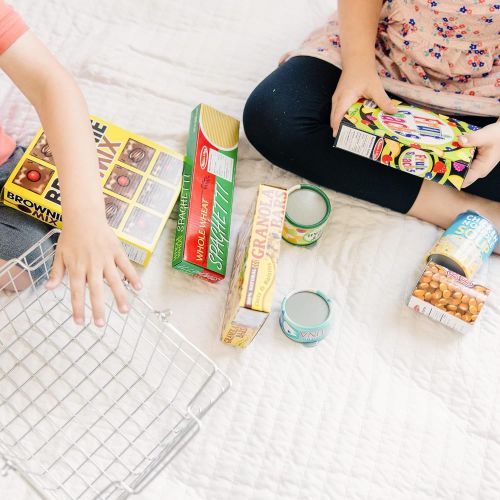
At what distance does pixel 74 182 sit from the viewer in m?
0.80

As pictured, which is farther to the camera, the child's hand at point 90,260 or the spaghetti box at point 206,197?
the spaghetti box at point 206,197

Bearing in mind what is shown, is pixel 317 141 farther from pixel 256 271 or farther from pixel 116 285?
pixel 116 285

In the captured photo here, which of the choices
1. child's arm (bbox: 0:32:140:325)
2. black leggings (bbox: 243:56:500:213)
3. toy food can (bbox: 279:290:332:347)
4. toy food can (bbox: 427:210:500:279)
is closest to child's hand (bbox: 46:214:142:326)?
child's arm (bbox: 0:32:140:325)

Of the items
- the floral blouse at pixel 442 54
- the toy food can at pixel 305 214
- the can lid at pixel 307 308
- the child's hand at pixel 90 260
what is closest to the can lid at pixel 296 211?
the toy food can at pixel 305 214

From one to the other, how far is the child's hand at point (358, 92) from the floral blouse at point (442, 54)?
0.06 meters

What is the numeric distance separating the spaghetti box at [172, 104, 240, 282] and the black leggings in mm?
64

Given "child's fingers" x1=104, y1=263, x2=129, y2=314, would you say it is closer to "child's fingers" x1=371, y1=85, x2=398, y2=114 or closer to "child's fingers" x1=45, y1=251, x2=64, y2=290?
"child's fingers" x1=45, y1=251, x2=64, y2=290

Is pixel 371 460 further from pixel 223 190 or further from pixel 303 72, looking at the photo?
pixel 303 72

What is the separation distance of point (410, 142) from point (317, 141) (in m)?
0.17

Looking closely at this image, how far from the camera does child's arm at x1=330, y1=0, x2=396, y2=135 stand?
1.01 meters

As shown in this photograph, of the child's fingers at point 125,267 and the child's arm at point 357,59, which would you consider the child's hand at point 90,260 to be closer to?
the child's fingers at point 125,267

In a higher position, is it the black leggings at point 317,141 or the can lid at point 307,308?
the black leggings at point 317,141

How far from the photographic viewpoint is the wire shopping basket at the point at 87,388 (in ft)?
2.87

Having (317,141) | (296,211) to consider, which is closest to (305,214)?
(296,211)
